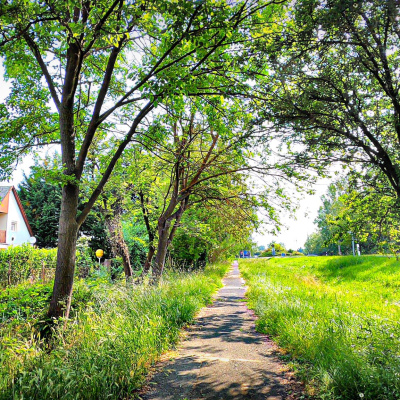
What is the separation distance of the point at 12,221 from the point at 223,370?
32049mm

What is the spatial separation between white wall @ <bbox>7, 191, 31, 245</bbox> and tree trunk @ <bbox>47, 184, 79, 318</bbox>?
27.5 metres

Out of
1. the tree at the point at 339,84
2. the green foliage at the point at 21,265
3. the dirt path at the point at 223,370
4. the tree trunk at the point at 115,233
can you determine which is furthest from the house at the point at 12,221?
the tree at the point at 339,84

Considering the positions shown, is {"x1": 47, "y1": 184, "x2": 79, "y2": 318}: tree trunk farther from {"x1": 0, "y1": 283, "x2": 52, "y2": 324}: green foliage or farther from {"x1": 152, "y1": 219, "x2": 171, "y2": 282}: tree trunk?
{"x1": 152, "y1": 219, "x2": 171, "y2": 282}: tree trunk

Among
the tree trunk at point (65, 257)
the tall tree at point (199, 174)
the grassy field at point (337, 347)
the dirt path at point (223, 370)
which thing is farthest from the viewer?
the tall tree at point (199, 174)

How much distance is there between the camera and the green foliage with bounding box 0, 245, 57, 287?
12844 millimetres

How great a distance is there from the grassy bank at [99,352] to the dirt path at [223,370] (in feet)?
1.18

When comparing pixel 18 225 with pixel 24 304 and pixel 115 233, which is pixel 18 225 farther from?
pixel 24 304

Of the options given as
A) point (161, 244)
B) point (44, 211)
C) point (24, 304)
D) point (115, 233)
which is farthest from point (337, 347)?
point (44, 211)

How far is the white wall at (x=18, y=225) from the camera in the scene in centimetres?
3052

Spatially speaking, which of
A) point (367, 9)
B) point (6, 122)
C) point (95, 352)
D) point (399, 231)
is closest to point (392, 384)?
point (399, 231)

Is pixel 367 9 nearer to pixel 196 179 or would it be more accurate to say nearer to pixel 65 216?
pixel 65 216

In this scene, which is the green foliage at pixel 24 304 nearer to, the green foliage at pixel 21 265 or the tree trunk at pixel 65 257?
the tree trunk at pixel 65 257

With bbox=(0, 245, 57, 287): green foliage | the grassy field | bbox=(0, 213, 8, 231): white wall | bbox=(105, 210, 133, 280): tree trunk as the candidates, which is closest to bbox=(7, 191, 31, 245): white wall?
bbox=(0, 213, 8, 231): white wall

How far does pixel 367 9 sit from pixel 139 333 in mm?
5290
